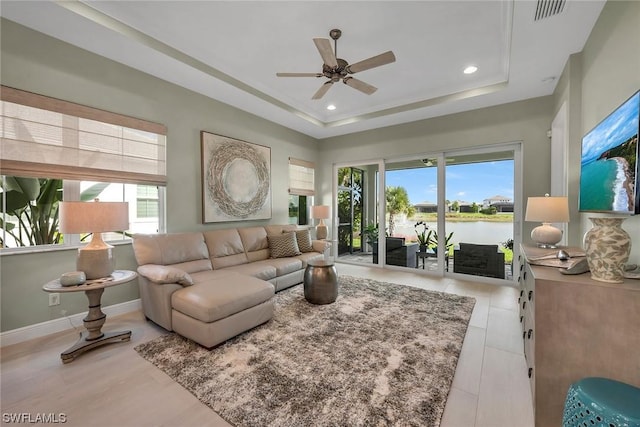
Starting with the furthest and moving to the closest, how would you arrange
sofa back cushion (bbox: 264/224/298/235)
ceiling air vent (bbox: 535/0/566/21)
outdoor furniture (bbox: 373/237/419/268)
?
1. outdoor furniture (bbox: 373/237/419/268)
2. sofa back cushion (bbox: 264/224/298/235)
3. ceiling air vent (bbox: 535/0/566/21)

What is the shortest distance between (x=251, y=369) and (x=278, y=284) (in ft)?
5.57

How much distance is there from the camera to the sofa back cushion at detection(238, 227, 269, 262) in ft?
13.2

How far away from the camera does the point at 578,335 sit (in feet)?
4.44

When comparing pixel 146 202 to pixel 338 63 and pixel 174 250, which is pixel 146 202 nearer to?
pixel 174 250

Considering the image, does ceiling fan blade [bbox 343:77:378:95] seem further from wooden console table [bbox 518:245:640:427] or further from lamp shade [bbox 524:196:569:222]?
wooden console table [bbox 518:245:640:427]

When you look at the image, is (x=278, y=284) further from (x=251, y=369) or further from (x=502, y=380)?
(x=502, y=380)

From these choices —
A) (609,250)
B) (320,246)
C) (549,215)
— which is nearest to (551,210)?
(549,215)

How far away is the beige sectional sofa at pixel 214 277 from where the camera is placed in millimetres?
2254

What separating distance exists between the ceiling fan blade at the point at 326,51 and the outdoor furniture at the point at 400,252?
11.8ft

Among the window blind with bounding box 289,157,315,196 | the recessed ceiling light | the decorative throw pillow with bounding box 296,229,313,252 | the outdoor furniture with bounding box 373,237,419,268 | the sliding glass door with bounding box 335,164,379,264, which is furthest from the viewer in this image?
the sliding glass door with bounding box 335,164,379,264

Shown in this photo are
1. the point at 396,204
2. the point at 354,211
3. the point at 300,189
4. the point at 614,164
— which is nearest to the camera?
the point at 614,164

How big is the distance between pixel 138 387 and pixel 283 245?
259 cm
